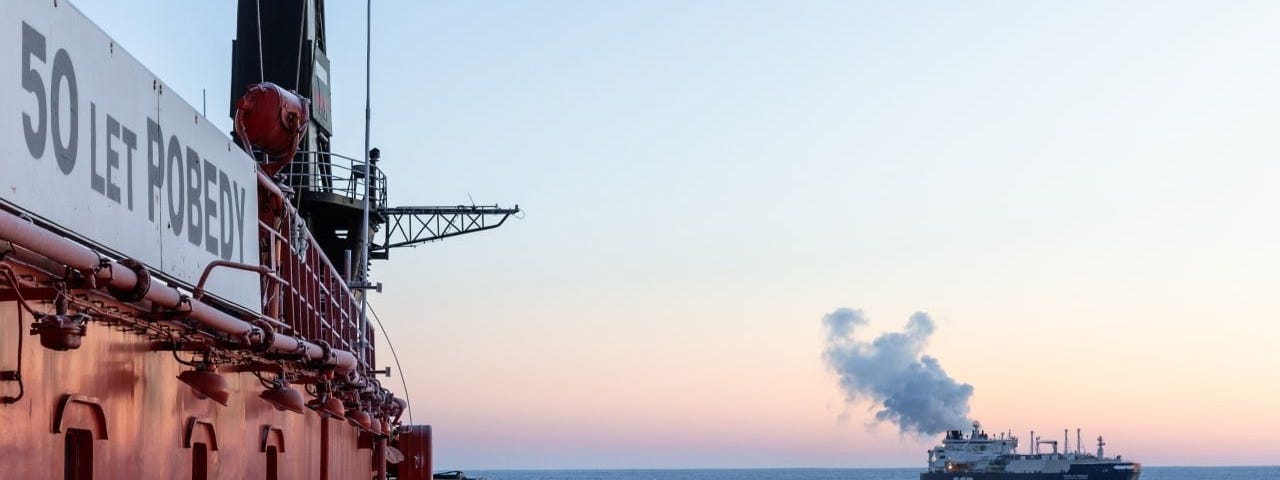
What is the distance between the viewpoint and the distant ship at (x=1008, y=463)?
144000 millimetres

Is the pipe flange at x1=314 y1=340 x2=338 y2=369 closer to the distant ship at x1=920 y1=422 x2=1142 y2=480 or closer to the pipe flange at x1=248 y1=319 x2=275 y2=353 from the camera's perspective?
the pipe flange at x1=248 y1=319 x2=275 y2=353

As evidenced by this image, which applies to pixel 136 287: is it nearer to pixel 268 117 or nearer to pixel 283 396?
pixel 283 396

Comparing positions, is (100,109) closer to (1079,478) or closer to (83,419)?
(83,419)

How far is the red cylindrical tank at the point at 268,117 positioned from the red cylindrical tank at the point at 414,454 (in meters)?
12.4

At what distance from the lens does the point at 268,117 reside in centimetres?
1563

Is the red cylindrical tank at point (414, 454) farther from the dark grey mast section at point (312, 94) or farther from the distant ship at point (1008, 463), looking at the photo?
the distant ship at point (1008, 463)

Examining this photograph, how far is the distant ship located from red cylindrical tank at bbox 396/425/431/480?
402ft

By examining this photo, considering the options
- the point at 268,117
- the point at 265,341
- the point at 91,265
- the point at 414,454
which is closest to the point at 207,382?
the point at 265,341

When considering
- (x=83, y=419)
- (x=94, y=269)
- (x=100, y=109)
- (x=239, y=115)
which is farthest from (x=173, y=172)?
(x=239, y=115)

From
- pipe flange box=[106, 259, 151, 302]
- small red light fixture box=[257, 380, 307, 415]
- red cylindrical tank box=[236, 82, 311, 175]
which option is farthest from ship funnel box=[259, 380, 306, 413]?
red cylindrical tank box=[236, 82, 311, 175]

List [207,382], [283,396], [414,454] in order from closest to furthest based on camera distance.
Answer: [207,382]
[283,396]
[414,454]

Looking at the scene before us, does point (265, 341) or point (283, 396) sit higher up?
point (265, 341)

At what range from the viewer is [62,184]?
8578 mm

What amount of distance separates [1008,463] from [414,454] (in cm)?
12505
